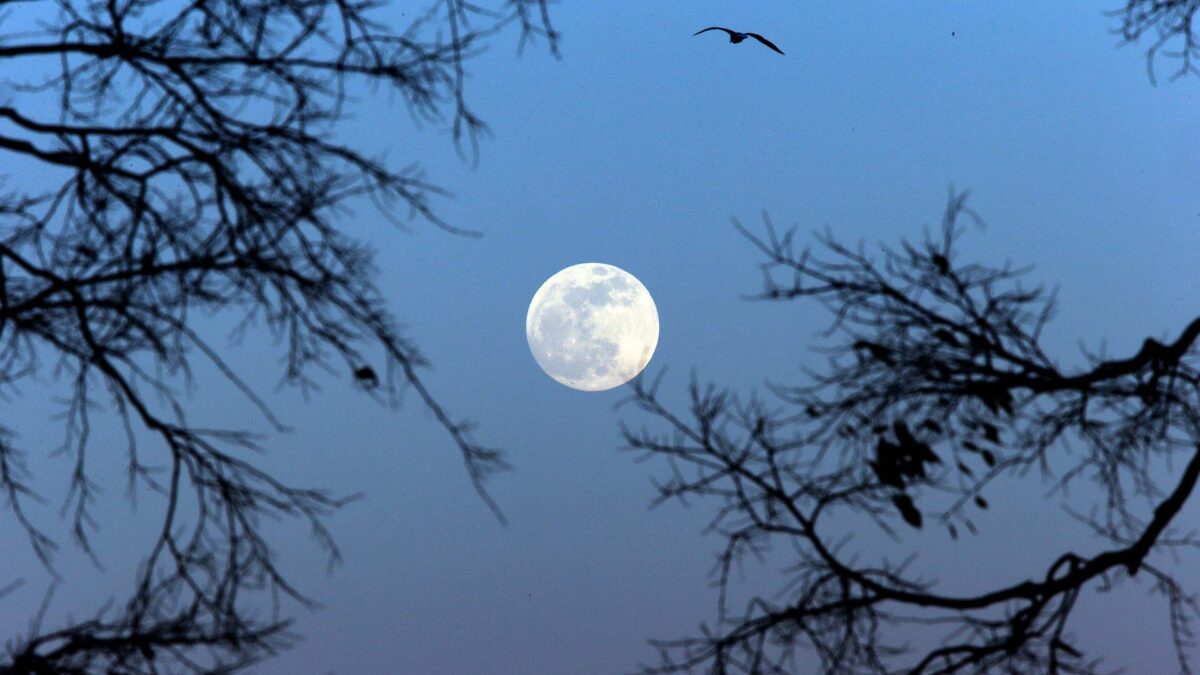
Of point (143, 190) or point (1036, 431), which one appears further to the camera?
point (1036, 431)

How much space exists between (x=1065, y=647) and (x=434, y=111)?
3.40 metres

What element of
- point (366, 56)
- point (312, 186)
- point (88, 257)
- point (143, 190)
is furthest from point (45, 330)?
point (366, 56)

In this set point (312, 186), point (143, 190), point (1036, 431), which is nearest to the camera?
point (312, 186)

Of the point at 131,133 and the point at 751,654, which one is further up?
the point at 131,133

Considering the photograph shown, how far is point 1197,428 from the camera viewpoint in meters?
5.15

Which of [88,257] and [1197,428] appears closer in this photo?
[88,257]

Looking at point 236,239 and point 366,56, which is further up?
point 366,56

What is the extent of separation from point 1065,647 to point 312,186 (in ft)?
11.8

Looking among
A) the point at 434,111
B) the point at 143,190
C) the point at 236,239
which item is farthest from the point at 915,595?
the point at 143,190

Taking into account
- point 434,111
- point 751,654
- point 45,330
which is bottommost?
point 751,654

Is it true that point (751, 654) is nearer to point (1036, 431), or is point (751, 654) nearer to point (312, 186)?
point (1036, 431)

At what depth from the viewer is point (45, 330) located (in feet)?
15.6

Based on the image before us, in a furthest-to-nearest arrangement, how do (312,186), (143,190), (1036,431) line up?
(1036,431) → (143,190) → (312,186)

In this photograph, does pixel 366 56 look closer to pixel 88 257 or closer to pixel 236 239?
pixel 236 239
